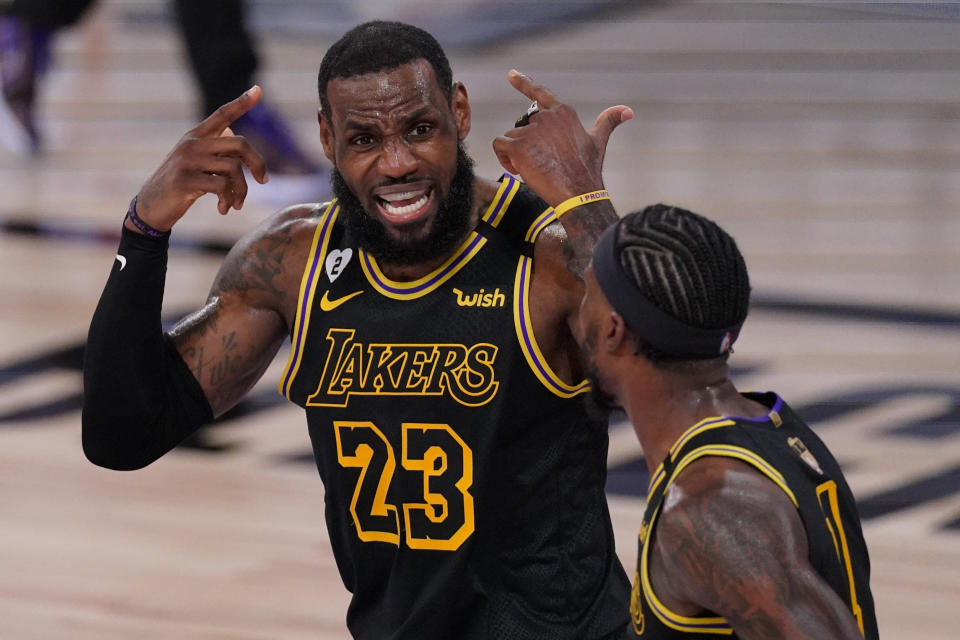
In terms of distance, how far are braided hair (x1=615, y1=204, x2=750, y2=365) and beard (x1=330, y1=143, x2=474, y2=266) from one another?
2.31ft

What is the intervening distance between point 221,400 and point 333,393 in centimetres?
28

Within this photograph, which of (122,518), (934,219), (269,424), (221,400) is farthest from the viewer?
(934,219)

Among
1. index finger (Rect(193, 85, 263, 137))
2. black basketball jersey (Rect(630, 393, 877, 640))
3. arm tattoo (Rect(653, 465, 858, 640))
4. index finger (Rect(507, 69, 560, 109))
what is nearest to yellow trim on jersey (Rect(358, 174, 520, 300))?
index finger (Rect(507, 69, 560, 109))

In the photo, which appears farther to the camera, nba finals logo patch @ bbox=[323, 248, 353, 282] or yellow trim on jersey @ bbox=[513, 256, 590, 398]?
nba finals logo patch @ bbox=[323, 248, 353, 282]

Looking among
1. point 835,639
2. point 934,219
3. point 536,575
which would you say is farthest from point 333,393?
point 934,219

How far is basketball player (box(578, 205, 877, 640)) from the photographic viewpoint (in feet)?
7.28

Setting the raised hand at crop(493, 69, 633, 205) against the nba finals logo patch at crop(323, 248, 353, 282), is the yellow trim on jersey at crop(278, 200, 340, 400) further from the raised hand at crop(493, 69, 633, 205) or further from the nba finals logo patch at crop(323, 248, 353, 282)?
the raised hand at crop(493, 69, 633, 205)

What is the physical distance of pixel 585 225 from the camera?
2967mm

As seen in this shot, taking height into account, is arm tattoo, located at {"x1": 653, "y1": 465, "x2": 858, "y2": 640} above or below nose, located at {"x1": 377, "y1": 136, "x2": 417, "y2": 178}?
below

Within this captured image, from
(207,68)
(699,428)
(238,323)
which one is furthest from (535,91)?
(207,68)

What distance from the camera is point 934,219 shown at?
8.55 metres

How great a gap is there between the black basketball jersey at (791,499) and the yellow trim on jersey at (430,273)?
0.84 meters

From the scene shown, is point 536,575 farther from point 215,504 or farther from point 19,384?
point 19,384

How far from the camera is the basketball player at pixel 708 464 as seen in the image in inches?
87.4
